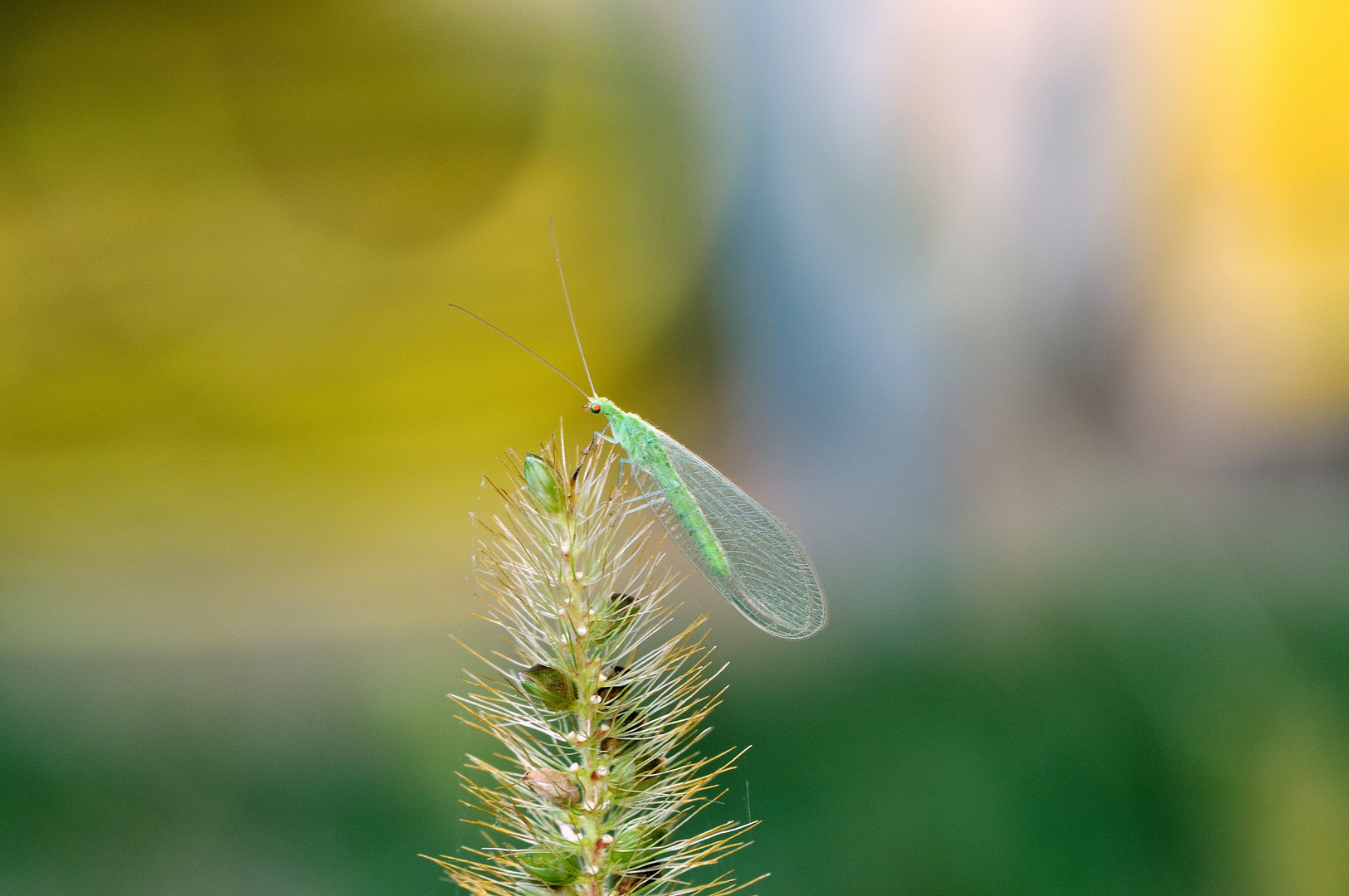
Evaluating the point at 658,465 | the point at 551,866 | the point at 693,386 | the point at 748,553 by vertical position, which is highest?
the point at 693,386

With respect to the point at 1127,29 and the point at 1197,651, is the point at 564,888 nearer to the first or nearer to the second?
the point at 1197,651

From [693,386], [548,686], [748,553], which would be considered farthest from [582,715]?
[693,386]

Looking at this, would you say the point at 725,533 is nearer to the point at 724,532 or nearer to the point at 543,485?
the point at 724,532

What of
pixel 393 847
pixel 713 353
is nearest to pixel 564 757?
pixel 393 847

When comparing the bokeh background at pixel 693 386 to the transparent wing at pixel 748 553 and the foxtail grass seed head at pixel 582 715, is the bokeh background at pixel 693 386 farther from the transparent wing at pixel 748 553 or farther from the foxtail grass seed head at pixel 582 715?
the foxtail grass seed head at pixel 582 715

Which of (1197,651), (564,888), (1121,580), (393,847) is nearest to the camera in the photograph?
(564,888)

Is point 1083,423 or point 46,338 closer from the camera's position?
point 46,338

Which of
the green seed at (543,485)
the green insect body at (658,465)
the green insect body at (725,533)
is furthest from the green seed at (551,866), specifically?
the green insect body at (658,465)
